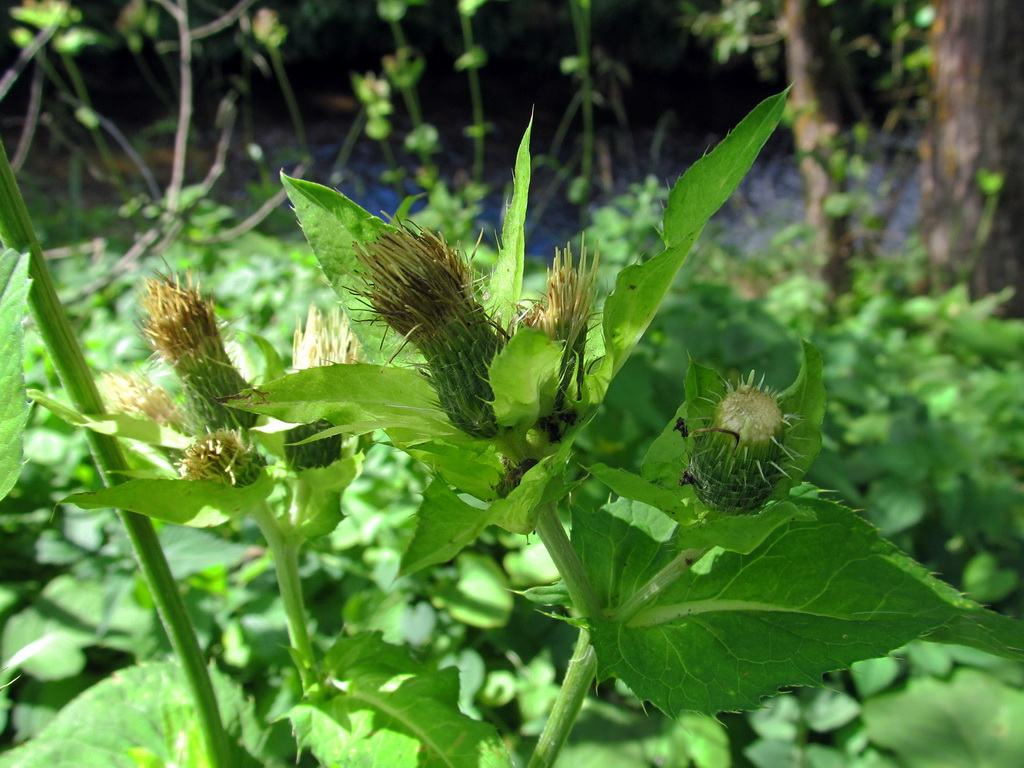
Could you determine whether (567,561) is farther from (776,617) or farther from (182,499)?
(182,499)

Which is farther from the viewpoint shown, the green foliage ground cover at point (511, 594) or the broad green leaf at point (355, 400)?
the green foliage ground cover at point (511, 594)

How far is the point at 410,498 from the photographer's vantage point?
211 centimetres

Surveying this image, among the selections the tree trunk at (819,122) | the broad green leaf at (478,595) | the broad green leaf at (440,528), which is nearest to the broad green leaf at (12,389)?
the broad green leaf at (440,528)

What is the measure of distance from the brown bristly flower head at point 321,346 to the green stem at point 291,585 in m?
0.20

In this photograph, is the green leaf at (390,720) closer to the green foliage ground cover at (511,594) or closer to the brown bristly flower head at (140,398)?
the green foliage ground cover at (511,594)

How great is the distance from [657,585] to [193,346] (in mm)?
615

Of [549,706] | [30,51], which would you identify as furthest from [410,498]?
[30,51]

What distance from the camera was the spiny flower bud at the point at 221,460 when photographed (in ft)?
2.58

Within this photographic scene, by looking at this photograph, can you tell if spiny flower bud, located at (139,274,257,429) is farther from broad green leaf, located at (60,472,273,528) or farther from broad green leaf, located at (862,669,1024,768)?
broad green leaf, located at (862,669,1024,768)

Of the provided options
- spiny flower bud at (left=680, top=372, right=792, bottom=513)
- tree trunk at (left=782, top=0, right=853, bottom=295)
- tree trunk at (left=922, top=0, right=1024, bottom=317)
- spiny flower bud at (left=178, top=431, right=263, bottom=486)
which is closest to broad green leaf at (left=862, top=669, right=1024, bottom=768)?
spiny flower bud at (left=680, top=372, right=792, bottom=513)

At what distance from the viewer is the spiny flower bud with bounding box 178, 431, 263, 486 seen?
2.58 feet

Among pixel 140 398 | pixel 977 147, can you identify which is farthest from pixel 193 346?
pixel 977 147

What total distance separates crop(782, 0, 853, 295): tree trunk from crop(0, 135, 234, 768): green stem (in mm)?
4997

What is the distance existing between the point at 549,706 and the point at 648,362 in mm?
1170
